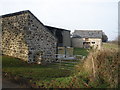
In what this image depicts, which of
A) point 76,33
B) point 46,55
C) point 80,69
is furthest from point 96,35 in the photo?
point 80,69

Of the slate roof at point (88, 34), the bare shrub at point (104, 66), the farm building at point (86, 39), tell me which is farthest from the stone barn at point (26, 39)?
the slate roof at point (88, 34)

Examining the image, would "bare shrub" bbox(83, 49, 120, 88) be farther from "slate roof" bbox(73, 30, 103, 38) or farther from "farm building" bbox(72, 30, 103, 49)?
"slate roof" bbox(73, 30, 103, 38)

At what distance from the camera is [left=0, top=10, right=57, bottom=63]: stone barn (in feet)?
50.5

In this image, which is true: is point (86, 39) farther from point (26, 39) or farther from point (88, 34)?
point (26, 39)

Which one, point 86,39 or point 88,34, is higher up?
point 88,34

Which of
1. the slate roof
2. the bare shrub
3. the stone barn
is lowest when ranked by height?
the bare shrub

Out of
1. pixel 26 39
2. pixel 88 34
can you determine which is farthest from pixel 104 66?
pixel 88 34

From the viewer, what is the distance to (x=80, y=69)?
9.94m

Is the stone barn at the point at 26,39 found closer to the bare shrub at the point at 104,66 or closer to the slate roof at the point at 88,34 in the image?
the bare shrub at the point at 104,66

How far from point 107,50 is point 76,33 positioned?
1739 inches

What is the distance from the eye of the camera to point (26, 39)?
15.4m

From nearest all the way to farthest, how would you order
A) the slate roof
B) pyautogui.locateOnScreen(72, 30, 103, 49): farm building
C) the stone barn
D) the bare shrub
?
the bare shrub
the stone barn
pyautogui.locateOnScreen(72, 30, 103, 49): farm building
the slate roof

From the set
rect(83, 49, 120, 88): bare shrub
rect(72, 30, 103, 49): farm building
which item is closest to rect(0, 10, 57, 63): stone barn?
rect(83, 49, 120, 88): bare shrub

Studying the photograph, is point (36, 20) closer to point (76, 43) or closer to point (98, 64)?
point (98, 64)
